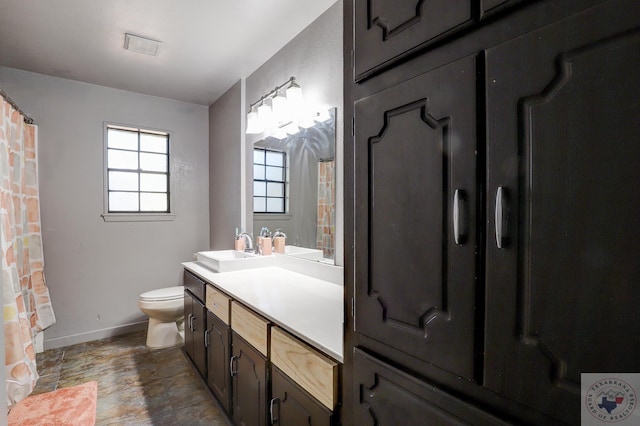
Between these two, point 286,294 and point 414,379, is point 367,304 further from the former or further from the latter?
point 286,294

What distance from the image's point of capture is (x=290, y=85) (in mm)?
2186

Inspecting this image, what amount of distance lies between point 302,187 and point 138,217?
81.6 inches

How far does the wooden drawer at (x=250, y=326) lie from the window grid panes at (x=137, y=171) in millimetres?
2285

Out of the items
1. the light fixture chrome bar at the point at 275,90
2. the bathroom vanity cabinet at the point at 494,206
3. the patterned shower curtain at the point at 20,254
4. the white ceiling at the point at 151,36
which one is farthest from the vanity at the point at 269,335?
the white ceiling at the point at 151,36

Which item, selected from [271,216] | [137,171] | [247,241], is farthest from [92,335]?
[271,216]

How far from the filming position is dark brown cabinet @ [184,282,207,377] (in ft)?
7.06

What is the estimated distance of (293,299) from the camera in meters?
1.60

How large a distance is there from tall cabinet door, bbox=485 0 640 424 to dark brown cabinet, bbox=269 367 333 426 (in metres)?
0.69

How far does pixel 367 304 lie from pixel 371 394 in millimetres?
238

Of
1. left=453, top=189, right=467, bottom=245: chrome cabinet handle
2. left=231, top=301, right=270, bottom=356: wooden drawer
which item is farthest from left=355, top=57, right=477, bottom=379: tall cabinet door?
left=231, top=301, right=270, bottom=356: wooden drawer

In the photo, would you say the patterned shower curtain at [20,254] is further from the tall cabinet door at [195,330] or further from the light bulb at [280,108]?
the light bulb at [280,108]

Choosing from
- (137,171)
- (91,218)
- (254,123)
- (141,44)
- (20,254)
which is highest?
(141,44)

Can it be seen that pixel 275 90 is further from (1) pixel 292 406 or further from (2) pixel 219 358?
(1) pixel 292 406

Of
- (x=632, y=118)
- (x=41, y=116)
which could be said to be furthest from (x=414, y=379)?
(x=41, y=116)
